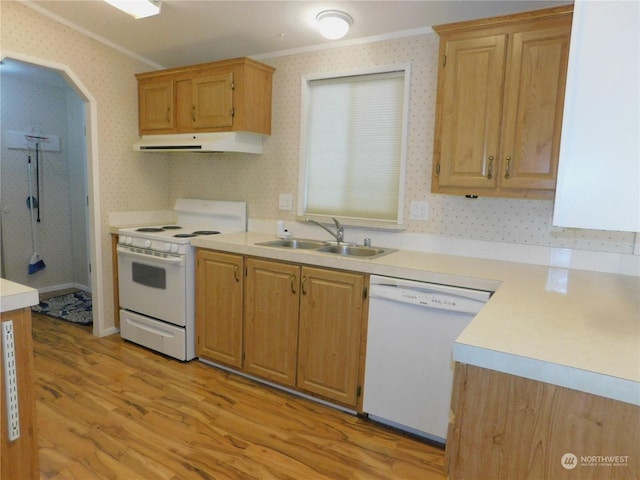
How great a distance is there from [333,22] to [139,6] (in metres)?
1.24

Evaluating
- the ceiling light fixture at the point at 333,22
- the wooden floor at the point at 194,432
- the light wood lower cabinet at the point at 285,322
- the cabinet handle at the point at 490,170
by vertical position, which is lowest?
the wooden floor at the point at 194,432

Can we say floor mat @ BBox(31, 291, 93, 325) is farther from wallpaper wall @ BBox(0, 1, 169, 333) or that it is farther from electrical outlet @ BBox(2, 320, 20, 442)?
electrical outlet @ BBox(2, 320, 20, 442)

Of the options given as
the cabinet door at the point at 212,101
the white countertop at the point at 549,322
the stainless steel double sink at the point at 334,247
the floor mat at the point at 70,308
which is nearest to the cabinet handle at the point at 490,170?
the white countertop at the point at 549,322

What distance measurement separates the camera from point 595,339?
105 cm

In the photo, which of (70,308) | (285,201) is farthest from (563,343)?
(70,308)

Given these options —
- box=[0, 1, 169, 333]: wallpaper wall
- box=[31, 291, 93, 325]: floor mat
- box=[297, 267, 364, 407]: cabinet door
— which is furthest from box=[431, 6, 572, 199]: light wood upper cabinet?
box=[31, 291, 93, 325]: floor mat

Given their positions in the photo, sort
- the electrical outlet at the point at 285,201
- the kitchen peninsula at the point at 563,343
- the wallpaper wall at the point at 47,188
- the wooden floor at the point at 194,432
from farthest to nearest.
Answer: the wallpaper wall at the point at 47,188 < the electrical outlet at the point at 285,201 < the wooden floor at the point at 194,432 < the kitchen peninsula at the point at 563,343

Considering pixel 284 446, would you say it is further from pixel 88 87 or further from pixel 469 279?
pixel 88 87

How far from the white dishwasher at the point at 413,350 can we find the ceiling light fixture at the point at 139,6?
2215mm

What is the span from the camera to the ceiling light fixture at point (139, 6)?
248cm

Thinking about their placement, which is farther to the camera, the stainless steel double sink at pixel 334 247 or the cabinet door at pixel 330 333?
the stainless steel double sink at pixel 334 247

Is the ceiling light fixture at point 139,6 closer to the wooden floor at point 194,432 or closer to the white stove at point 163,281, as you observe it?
the white stove at point 163,281

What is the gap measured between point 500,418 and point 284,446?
1434 mm

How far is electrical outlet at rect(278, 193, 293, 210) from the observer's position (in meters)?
3.23
